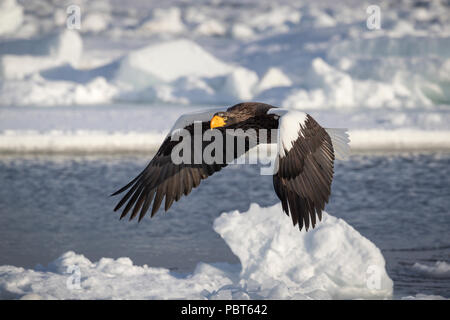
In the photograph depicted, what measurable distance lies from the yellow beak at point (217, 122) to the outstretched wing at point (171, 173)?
0.30m

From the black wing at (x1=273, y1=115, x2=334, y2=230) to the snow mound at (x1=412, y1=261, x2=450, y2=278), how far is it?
142 centimetres

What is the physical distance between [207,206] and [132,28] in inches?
554

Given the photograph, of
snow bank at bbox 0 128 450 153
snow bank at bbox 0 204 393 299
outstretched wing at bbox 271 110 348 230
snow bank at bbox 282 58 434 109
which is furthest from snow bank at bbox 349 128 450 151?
outstretched wing at bbox 271 110 348 230

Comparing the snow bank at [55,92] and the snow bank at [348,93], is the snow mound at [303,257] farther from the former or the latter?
the snow bank at [55,92]

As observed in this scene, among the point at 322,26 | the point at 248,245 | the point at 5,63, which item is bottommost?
the point at 248,245

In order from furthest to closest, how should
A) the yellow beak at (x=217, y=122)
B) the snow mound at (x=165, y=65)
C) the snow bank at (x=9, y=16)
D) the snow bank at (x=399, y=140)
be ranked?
the snow bank at (x=9, y=16), the snow mound at (x=165, y=65), the snow bank at (x=399, y=140), the yellow beak at (x=217, y=122)

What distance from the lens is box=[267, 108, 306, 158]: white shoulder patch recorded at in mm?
3677

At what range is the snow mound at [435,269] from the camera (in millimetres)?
4742

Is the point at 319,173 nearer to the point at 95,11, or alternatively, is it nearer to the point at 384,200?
the point at 384,200

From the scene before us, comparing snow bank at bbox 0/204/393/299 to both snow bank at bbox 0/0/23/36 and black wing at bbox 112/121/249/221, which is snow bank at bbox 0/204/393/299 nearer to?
black wing at bbox 112/121/249/221

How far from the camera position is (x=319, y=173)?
372 cm

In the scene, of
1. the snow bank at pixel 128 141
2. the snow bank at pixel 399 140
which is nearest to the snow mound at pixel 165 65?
the snow bank at pixel 128 141

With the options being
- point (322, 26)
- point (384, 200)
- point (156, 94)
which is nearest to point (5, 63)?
point (156, 94)

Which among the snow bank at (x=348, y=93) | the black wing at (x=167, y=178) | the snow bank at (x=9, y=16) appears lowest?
the black wing at (x=167, y=178)
